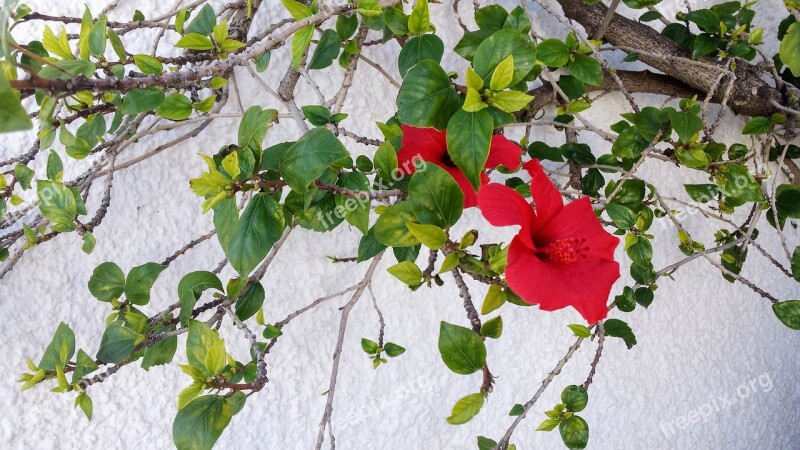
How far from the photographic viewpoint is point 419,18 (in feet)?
1.97

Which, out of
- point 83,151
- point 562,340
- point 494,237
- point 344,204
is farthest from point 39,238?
point 562,340

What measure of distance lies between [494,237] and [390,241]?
54 cm

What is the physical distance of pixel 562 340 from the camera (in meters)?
1.09

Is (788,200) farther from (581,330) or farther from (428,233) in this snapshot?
(428,233)

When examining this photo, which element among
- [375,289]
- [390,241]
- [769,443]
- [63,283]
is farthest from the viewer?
[769,443]

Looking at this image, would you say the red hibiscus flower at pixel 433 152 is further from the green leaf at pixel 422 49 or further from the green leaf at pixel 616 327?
the green leaf at pixel 616 327

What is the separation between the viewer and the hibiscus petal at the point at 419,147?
55 centimetres

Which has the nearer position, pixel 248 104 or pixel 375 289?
pixel 248 104

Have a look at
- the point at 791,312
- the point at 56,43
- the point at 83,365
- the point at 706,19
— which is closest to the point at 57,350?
the point at 83,365

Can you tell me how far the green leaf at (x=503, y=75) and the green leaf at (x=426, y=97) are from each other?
40 mm

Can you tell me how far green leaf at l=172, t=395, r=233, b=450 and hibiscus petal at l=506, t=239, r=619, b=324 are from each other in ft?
0.83

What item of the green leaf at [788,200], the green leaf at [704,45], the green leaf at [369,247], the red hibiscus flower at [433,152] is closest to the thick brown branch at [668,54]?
the green leaf at [704,45]

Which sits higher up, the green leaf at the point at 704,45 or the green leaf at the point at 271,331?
the green leaf at the point at 704,45

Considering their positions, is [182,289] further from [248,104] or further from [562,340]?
[562,340]
